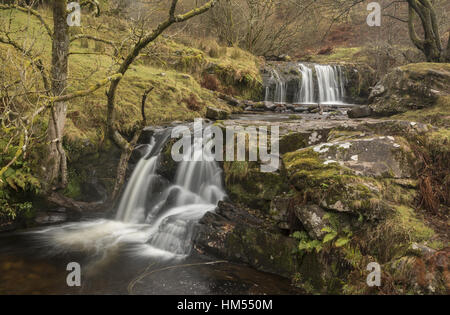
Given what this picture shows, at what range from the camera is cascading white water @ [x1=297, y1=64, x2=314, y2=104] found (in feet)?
48.1

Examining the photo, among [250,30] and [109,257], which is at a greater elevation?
[250,30]

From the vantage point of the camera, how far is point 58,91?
253 inches

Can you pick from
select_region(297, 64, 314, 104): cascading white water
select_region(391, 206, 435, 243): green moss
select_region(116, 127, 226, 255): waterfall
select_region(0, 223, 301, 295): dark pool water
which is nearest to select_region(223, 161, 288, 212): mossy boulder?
select_region(116, 127, 226, 255): waterfall

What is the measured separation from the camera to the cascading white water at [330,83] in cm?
1498

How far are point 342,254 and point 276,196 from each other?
1.43 metres

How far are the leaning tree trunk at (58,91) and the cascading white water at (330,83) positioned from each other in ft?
36.8

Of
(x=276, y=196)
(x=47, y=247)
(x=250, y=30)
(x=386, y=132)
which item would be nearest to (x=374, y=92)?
(x=386, y=132)

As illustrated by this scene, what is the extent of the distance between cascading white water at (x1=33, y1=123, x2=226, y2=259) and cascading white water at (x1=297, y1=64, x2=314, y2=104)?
8282 millimetres

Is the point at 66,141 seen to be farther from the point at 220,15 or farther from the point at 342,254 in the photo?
A: the point at 220,15

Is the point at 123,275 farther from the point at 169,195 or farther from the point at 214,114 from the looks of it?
the point at 214,114

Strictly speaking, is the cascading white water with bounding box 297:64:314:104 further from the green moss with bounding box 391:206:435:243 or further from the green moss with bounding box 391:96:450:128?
the green moss with bounding box 391:206:435:243

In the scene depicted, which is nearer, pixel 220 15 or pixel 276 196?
pixel 276 196

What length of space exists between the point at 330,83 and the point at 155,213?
11777 mm

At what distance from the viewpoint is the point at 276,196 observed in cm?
517
